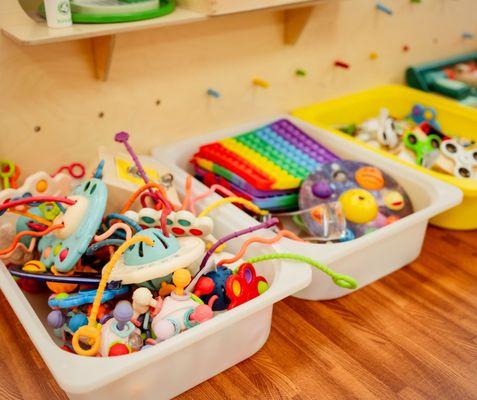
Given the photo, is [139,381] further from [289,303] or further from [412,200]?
[412,200]

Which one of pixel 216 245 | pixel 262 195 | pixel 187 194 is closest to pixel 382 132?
pixel 262 195

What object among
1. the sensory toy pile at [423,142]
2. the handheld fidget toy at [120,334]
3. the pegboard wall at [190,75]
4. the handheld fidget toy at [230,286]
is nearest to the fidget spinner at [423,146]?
the sensory toy pile at [423,142]

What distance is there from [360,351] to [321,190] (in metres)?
0.46

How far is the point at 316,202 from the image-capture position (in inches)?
59.9

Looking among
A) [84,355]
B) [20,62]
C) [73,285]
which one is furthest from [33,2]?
[84,355]

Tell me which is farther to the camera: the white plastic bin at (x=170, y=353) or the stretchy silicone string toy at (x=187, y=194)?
the stretchy silicone string toy at (x=187, y=194)

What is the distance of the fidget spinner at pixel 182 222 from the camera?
1208mm

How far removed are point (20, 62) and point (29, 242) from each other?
422 millimetres

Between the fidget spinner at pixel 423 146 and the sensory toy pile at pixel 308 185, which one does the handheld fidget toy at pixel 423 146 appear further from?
the sensory toy pile at pixel 308 185

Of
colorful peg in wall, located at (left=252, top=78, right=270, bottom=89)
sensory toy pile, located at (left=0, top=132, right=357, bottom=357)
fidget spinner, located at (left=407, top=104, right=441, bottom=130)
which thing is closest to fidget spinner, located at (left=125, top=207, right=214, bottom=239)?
sensory toy pile, located at (left=0, top=132, right=357, bottom=357)

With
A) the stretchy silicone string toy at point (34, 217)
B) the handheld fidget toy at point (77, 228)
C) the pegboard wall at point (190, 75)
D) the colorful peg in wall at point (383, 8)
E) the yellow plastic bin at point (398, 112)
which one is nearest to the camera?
the handheld fidget toy at point (77, 228)

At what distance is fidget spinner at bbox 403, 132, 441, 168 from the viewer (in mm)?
1713

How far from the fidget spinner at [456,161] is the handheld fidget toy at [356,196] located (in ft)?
0.65

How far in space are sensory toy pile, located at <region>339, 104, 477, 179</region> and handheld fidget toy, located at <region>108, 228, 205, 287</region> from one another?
86 cm
